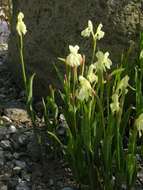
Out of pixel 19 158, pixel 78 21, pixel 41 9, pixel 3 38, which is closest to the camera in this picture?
pixel 19 158

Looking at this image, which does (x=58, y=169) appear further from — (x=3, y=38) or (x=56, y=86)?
(x=3, y=38)

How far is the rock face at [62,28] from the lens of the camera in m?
3.23

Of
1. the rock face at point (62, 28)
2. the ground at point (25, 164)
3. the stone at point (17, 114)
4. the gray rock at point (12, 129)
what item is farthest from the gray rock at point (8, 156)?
the rock face at point (62, 28)

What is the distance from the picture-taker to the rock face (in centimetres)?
323

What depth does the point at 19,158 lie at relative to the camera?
3.07 m

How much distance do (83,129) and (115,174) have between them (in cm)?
28

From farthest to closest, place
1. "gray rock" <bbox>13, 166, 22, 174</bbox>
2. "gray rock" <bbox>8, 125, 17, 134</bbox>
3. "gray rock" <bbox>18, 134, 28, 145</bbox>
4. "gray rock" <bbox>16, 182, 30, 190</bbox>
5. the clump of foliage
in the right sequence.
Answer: "gray rock" <bbox>8, 125, 17, 134</bbox>
"gray rock" <bbox>18, 134, 28, 145</bbox>
"gray rock" <bbox>13, 166, 22, 174</bbox>
"gray rock" <bbox>16, 182, 30, 190</bbox>
the clump of foliage

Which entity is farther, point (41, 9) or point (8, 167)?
point (41, 9)

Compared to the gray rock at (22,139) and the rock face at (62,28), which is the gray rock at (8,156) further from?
the rock face at (62,28)

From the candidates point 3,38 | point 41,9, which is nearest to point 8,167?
point 41,9

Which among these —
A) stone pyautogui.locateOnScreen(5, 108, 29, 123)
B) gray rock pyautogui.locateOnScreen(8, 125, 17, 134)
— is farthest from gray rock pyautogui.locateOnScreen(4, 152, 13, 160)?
stone pyautogui.locateOnScreen(5, 108, 29, 123)

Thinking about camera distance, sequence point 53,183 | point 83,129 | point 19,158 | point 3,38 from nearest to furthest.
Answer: point 83,129 → point 53,183 → point 19,158 → point 3,38

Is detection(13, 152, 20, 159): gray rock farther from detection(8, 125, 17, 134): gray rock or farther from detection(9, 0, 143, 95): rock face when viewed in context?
detection(9, 0, 143, 95): rock face

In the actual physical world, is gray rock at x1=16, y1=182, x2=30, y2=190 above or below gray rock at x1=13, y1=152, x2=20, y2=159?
below
